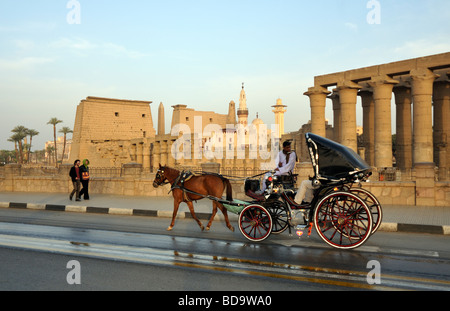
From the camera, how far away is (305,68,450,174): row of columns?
22.2m

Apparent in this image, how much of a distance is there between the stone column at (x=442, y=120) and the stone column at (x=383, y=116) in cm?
541

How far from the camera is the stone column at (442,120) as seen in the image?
26.7 meters

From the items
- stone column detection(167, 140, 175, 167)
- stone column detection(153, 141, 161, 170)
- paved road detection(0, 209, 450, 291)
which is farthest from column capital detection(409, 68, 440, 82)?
stone column detection(153, 141, 161, 170)

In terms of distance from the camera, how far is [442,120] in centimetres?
2717

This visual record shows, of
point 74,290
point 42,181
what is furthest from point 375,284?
point 42,181

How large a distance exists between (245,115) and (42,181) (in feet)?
303

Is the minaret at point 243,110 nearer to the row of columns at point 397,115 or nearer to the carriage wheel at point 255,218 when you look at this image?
the row of columns at point 397,115

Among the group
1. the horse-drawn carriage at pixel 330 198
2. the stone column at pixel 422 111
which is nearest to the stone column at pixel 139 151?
the stone column at pixel 422 111

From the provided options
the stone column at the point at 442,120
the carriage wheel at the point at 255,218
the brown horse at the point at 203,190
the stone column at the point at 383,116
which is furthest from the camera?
the stone column at the point at 442,120

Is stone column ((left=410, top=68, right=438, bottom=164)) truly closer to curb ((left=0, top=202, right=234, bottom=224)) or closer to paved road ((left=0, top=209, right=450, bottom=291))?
curb ((left=0, top=202, right=234, bottom=224))

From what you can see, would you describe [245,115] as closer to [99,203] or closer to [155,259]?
[99,203]

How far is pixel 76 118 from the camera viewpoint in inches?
2363

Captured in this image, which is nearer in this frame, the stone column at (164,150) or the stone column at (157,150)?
the stone column at (164,150)

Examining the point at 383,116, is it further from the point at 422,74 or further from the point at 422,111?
the point at 422,74
